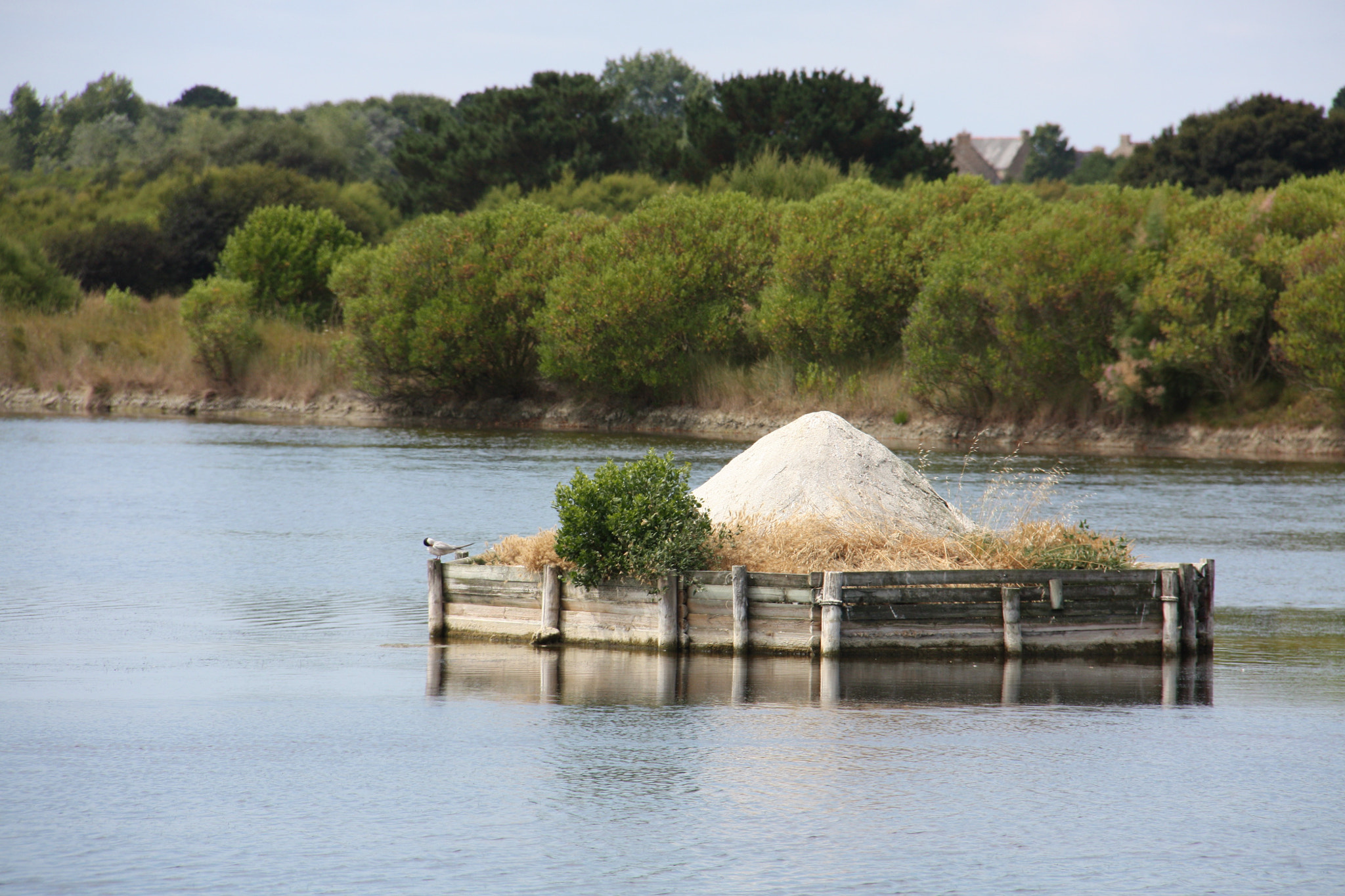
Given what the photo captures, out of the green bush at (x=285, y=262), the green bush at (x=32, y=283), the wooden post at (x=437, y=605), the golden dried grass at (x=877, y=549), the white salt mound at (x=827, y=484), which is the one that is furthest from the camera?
the green bush at (x=32, y=283)

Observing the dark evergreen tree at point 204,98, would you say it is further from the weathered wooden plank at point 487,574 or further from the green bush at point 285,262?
the weathered wooden plank at point 487,574

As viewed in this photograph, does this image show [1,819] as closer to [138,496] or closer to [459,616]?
[459,616]

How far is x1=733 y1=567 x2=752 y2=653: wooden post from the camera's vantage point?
55.1 ft

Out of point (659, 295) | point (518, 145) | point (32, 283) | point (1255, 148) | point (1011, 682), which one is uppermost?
point (518, 145)

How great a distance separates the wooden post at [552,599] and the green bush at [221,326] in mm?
52463

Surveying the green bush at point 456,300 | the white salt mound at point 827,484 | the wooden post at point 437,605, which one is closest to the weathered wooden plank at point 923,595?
the white salt mound at point 827,484

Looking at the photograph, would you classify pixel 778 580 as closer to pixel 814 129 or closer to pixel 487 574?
pixel 487 574

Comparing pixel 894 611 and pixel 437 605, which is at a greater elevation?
pixel 894 611

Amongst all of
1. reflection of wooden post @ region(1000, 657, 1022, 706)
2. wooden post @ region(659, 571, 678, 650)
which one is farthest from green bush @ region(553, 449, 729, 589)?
reflection of wooden post @ region(1000, 657, 1022, 706)

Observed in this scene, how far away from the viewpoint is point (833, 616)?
16516 millimetres

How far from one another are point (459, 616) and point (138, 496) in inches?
805

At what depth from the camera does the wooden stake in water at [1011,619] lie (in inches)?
662

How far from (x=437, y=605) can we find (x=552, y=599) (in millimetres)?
1811

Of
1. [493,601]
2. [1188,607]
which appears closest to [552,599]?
[493,601]
